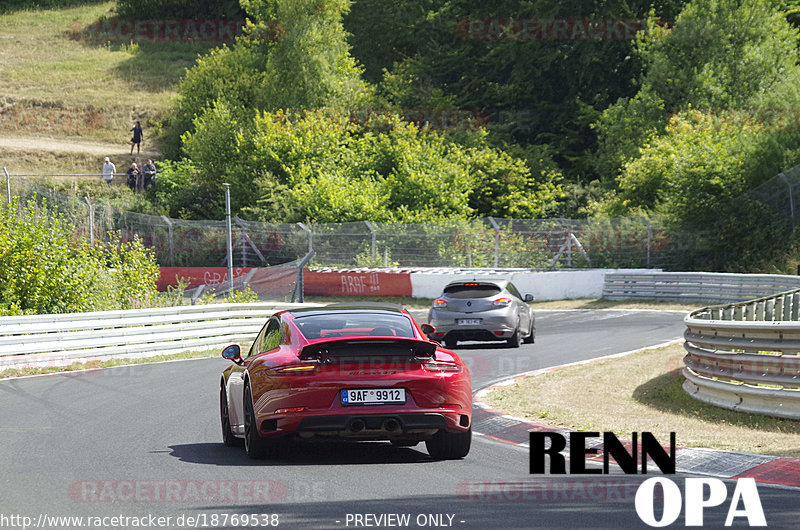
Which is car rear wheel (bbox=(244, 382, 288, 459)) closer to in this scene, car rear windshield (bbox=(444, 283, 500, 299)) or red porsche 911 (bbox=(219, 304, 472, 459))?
red porsche 911 (bbox=(219, 304, 472, 459))

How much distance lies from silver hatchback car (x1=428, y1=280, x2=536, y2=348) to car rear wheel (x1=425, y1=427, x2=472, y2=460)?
1111 centimetres

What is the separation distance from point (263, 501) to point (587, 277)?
95.3 ft

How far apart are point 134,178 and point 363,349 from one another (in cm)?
4996

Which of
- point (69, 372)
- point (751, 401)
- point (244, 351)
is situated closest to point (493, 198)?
point (244, 351)

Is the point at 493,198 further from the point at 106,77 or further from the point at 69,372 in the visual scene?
the point at 106,77

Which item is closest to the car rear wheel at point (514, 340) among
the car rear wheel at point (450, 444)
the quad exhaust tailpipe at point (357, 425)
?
the car rear wheel at point (450, 444)

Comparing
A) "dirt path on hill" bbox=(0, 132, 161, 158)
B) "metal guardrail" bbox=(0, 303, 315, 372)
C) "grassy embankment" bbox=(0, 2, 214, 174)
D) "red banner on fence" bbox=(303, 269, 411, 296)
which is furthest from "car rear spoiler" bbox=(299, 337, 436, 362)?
"dirt path on hill" bbox=(0, 132, 161, 158)

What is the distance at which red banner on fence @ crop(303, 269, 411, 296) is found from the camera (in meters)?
36.5

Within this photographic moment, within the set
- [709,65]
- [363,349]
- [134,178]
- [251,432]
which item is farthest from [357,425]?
[134,178]

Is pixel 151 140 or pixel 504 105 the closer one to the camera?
pixel 504 105

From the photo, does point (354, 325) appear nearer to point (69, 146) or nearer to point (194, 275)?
point (194, 275)

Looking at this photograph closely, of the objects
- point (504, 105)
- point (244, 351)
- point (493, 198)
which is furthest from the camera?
point (504, 105)

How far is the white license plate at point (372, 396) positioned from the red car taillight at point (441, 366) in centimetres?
39

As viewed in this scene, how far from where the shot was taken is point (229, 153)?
5341cm
